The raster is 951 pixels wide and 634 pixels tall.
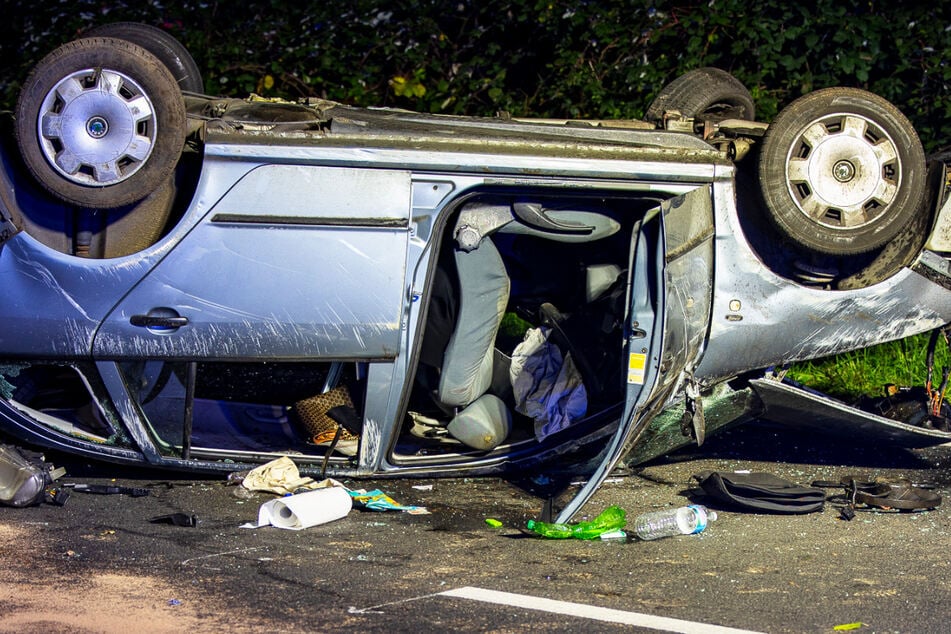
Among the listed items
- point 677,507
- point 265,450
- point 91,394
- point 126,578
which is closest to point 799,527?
point 677,507

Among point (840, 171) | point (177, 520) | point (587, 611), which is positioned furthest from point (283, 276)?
point (840, 171)

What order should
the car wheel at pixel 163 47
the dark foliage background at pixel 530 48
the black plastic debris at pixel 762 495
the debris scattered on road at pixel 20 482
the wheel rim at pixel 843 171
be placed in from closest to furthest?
the debris scattered on road at pixel 20 482 → the wheel rim at pixel 843 171 → the black plastic debris at pixel 762 495 → the car wheel at pixel 163 47 → the dark foliage background at pixel 530 48

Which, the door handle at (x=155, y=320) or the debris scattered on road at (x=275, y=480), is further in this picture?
the debris scattered on road at (x=275, y=480)

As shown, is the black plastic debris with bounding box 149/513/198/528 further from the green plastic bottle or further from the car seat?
the green plastic bottle

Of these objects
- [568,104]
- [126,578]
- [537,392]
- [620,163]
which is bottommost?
[126,578]

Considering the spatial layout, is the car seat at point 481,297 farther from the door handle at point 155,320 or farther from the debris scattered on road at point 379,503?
the door handle at point 155,320

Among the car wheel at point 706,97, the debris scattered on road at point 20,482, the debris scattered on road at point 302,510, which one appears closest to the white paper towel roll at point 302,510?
the debris scattered on road at point 302,510

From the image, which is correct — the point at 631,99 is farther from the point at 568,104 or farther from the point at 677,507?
the point at 677,507

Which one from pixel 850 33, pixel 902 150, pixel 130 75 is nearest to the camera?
pixel 130 75

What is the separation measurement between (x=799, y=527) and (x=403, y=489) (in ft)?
5.96

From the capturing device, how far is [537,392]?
580 cm

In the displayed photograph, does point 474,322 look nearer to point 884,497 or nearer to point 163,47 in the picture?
point 884,497

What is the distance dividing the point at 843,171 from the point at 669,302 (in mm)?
952

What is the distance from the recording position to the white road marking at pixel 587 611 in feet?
12.3
